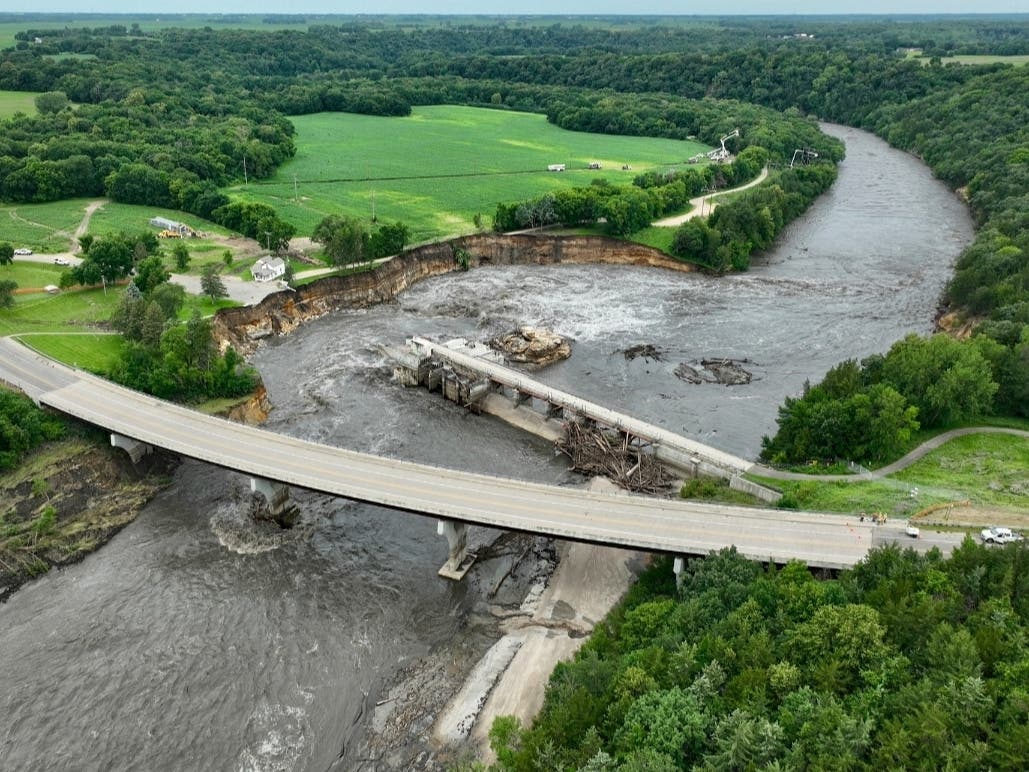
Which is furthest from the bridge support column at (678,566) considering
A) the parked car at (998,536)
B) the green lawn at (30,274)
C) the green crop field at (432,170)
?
the green crop field at (432,170)

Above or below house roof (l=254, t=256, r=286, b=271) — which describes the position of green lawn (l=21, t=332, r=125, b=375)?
below

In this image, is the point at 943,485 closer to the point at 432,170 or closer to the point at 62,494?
the point at 62,494

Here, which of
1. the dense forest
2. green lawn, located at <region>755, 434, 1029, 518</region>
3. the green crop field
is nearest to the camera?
the dense forest

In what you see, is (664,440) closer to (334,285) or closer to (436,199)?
(334,285)

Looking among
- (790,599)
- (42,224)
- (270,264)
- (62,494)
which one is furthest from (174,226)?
(790,599)

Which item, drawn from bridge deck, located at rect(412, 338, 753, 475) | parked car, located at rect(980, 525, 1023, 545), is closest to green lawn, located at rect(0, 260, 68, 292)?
bridge deck, located at rect(412, 338, 753, 475)

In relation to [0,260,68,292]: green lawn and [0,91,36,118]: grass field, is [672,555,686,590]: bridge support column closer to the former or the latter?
[0,260,68,292]: green lawn

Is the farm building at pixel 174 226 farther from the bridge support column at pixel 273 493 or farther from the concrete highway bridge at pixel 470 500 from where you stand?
the bridge support column at pixel 273 493
